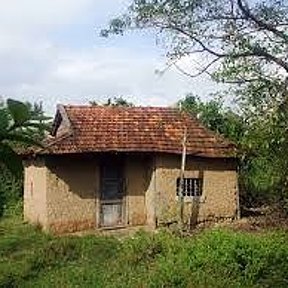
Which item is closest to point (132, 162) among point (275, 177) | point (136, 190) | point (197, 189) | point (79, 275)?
point (136, 190)

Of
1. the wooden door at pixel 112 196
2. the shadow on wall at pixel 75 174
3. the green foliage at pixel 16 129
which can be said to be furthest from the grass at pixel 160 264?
the green foliage at pixel 16 129

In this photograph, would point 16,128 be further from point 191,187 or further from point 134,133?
point 134,133

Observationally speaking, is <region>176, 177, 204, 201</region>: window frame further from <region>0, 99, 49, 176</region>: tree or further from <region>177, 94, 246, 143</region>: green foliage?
<region>0, 99, 49, 176</region>: tree

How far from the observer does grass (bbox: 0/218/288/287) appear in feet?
31.2

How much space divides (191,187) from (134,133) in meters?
2.30

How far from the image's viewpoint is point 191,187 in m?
17.5

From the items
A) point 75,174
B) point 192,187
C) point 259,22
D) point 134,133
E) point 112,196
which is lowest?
point 112,196

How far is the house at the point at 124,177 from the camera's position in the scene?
16.7m

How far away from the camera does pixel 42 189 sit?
17.2 m

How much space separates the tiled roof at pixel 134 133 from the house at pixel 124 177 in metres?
0.03

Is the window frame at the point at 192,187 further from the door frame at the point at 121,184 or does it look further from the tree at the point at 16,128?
the tree at the point at 16,128

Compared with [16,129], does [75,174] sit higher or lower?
lower

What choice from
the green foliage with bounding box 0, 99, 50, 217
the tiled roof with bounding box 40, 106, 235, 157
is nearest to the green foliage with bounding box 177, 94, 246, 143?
the tiled roof with bounding box 40, 106, 235, 157

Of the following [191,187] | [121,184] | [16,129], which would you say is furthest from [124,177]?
[16,129]
